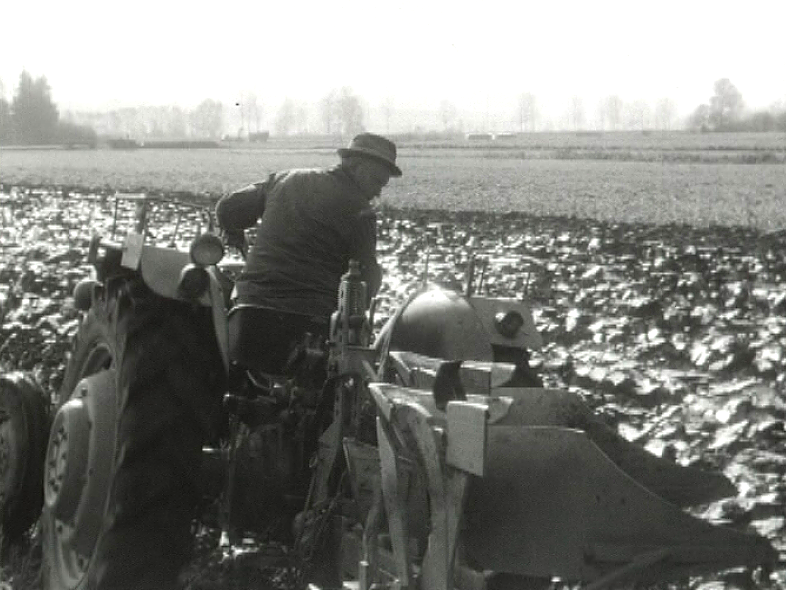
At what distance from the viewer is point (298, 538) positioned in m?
3.90

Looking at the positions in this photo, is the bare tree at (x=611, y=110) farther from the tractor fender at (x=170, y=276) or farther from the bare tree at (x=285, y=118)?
the tractor fender at (x=170, y=276)

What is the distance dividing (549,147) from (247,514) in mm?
38395

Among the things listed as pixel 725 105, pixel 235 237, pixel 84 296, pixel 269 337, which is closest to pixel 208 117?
pixel 725 105

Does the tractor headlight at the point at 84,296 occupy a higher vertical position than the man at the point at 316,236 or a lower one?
lower

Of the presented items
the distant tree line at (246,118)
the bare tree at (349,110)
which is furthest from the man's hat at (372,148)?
the bare tree at (349,110)

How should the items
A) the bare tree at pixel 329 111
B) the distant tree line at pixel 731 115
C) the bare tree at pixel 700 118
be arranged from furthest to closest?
1. the bare tree at pixel 700 118
2. the distant tree line at pixel 731 115
3. the bare tree at pixel 329 111

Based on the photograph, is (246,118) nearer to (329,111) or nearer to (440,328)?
(329,111)

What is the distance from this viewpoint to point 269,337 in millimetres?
4613

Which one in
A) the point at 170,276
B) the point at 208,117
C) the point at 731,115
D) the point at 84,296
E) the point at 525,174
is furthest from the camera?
the point at 731,115

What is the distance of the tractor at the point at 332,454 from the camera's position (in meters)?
3.04

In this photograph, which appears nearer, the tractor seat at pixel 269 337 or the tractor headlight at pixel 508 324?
the tractor headlight at pixel 508 324

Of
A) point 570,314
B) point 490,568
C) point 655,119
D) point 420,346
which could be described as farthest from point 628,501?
point 655,119

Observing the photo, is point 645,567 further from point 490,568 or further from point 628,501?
point 490,568

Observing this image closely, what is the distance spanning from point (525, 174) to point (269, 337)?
25600 millimetres
